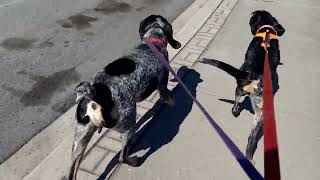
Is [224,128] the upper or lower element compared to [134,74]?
lower

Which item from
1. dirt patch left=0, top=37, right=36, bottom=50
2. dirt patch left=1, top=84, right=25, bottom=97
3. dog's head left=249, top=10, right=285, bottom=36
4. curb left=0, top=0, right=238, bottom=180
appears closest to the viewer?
curb left=0, top=0, right=238, bottom=180

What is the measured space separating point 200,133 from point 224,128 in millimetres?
437

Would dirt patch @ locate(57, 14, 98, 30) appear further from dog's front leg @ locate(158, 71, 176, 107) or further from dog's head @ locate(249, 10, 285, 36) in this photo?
dog's head @ locate(249, 10, 285, 36)

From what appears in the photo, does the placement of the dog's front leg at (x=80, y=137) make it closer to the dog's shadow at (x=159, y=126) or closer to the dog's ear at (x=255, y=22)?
the dog's shadow at (x=159, y=126)

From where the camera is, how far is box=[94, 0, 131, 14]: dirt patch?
10.0 m

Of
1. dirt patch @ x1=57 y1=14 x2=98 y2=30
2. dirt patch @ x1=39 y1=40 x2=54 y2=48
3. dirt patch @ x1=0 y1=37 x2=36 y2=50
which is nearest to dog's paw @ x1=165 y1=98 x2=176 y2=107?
dirt patch @ x1=39 y1=40 x2=54 y2=48

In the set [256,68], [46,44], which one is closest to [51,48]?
[46,44]

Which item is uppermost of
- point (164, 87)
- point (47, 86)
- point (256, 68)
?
point (256, 68)

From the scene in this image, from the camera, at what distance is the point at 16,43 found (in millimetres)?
7844

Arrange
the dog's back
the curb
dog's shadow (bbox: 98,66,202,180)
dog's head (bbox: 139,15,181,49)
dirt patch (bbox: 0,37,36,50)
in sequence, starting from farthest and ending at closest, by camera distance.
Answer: dirt patch (bbox: 0,37,36,50)
dog's head (bbox: 139,15,181,49)
dog's shadow (bbox: 98,66,202,180)
the curb
the dog's back

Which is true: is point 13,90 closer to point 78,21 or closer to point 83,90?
point 83,90

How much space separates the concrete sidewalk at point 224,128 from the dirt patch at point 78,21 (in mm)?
3151

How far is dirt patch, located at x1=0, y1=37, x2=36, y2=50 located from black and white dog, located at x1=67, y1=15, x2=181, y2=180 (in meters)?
3.97

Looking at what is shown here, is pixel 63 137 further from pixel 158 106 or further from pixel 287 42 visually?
pixel 287 42
